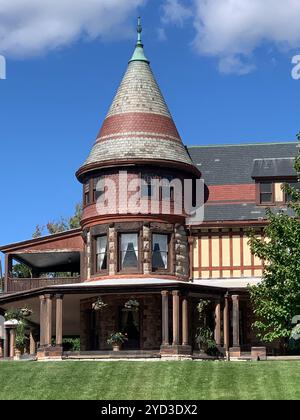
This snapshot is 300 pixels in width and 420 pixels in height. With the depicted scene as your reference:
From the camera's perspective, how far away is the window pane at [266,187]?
177ft

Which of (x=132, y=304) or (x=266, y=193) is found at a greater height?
(x=266, y=193)

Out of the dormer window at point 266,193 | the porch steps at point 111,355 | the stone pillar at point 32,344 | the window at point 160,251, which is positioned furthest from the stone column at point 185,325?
the stone pillar at point 32,344

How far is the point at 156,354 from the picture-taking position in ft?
155

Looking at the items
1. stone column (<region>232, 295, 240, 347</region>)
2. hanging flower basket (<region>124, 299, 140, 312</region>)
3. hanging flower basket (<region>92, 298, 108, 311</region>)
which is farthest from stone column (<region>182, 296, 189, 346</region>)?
hanging flower basket (<region>92, 298, 108, 311</region>)

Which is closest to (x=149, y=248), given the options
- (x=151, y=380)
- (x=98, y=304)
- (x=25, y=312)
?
(x=98, y=304)

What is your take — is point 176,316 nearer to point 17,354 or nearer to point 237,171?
Result: point 17,354

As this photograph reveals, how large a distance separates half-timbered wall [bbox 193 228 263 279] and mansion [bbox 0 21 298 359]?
44mm

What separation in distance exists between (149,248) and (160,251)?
751 mm

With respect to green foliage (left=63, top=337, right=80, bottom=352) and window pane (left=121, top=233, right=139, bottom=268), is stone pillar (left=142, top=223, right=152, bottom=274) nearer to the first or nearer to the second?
window pane (left=121, top=233, right=139, bottom=268)

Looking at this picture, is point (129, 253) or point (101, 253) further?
point (101, 253)

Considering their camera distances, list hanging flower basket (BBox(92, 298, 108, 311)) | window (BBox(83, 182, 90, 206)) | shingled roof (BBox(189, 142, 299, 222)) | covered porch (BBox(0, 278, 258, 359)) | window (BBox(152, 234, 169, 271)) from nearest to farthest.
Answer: covered porch (BBox(0, 278, 258, 359)) → hanging flower basket (BBox(92, 298, 108, 311)) → window (BBox(152, 234, 169, 271)) → window (BBox(83, 182, 90, 206)) → shingled roof (BBox(189, 142, 299, 222))

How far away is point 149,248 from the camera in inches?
1993

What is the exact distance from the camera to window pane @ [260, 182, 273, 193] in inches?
2124

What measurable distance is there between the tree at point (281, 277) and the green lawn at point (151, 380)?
1616 mm
